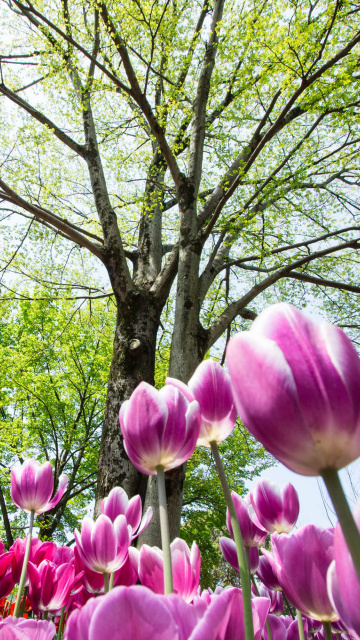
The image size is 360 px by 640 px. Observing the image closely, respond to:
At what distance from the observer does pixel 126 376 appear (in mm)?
4051

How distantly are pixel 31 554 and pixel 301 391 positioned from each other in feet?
3.26

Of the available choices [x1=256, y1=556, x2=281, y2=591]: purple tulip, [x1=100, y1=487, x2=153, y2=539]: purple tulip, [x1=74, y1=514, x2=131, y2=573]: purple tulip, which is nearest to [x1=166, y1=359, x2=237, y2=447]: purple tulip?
[x1=74, y1=514, x2=131, y2=573]: purple tulip

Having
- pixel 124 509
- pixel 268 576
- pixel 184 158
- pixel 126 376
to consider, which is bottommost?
pixel 268 576

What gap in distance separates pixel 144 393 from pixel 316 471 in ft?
0.97

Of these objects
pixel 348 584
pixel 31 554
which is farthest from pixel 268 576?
pixel 348 584

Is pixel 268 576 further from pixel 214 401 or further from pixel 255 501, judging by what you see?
pixel 214 401

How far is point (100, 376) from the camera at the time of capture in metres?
10.0

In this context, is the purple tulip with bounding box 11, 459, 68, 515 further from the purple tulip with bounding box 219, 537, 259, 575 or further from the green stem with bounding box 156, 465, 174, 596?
the green stem with bounding box 156, 465, 174, 596

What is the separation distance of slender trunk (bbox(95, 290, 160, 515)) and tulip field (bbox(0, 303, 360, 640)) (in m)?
2.78

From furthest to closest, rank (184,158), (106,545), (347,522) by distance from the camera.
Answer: (184,158) < (106,545) < (347,522)

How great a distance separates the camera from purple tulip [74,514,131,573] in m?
0.64

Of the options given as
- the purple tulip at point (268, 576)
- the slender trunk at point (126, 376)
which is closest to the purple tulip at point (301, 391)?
the purple tulip at point (268, 576)

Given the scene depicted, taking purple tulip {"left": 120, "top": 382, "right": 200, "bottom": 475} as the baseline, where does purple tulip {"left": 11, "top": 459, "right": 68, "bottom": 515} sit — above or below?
above

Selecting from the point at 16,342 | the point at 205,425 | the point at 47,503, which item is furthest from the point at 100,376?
the point at 205,425
